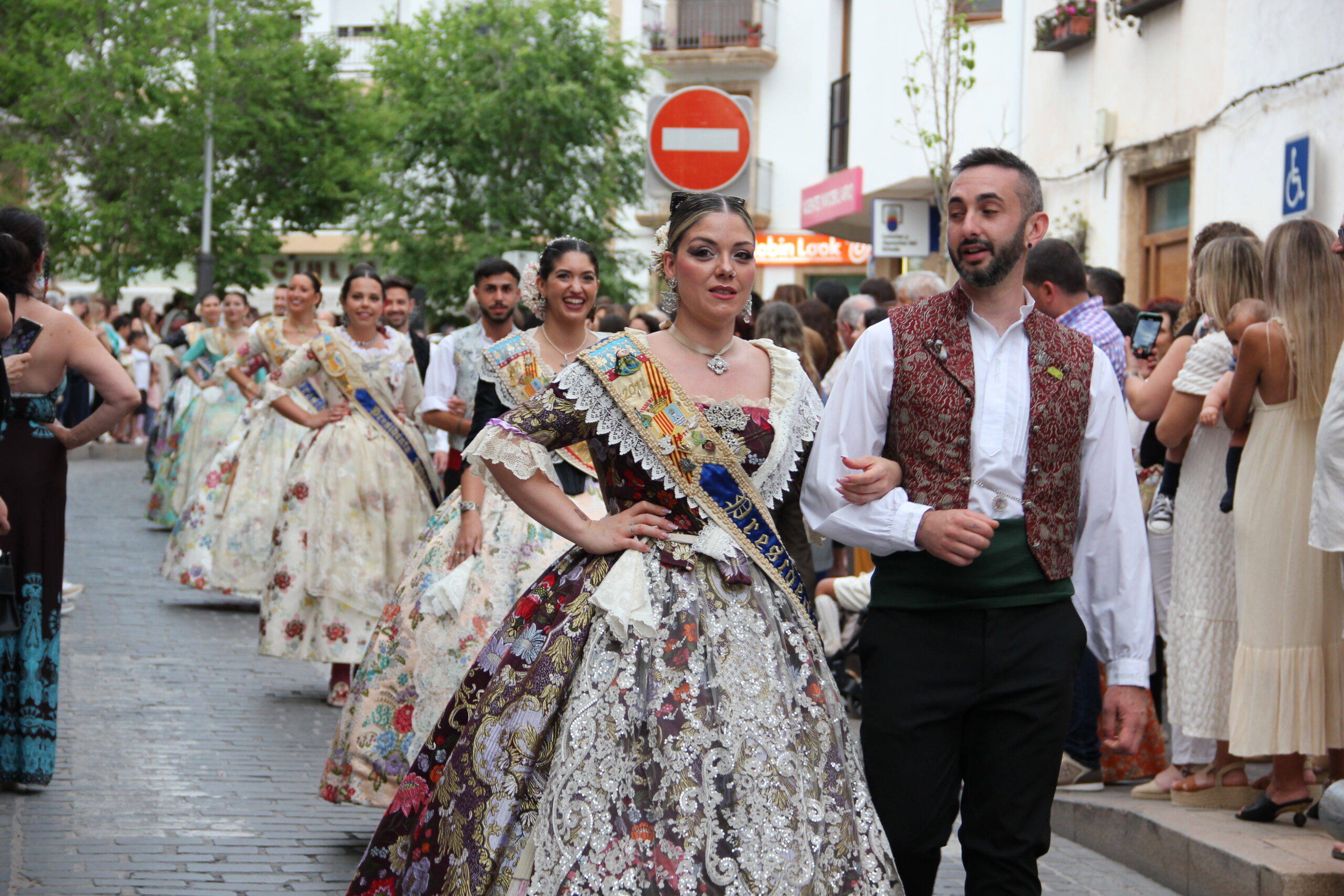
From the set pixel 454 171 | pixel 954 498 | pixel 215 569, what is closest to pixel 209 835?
pixel 954 498

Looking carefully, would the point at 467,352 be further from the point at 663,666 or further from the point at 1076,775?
the point at 663,666

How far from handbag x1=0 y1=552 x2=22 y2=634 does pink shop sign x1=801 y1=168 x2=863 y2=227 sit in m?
17.7

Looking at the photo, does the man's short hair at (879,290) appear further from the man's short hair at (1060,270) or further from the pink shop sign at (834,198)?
the pink shop sign at (834,198)

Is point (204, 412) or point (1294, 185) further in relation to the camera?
point (204, 412)

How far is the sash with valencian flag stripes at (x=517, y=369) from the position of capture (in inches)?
243

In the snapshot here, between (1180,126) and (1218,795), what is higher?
(1180,126)

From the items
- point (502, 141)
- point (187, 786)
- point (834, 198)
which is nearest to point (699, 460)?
point (187, 786)

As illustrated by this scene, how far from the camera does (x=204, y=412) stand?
1554 centimetres

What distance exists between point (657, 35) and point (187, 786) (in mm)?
32594

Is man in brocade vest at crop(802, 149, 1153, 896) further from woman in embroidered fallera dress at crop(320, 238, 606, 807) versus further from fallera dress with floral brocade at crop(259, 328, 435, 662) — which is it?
fallera dress with floral brocade at crop(259, 328, 435, 662)

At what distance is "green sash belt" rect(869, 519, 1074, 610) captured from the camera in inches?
154

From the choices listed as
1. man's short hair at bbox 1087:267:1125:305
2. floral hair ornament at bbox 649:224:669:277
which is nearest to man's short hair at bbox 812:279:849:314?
man's short hair at bbox 1087:267:1125:305

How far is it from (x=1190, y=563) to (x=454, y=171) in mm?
24768

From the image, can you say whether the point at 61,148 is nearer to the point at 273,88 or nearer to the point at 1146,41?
the point at 273,88
